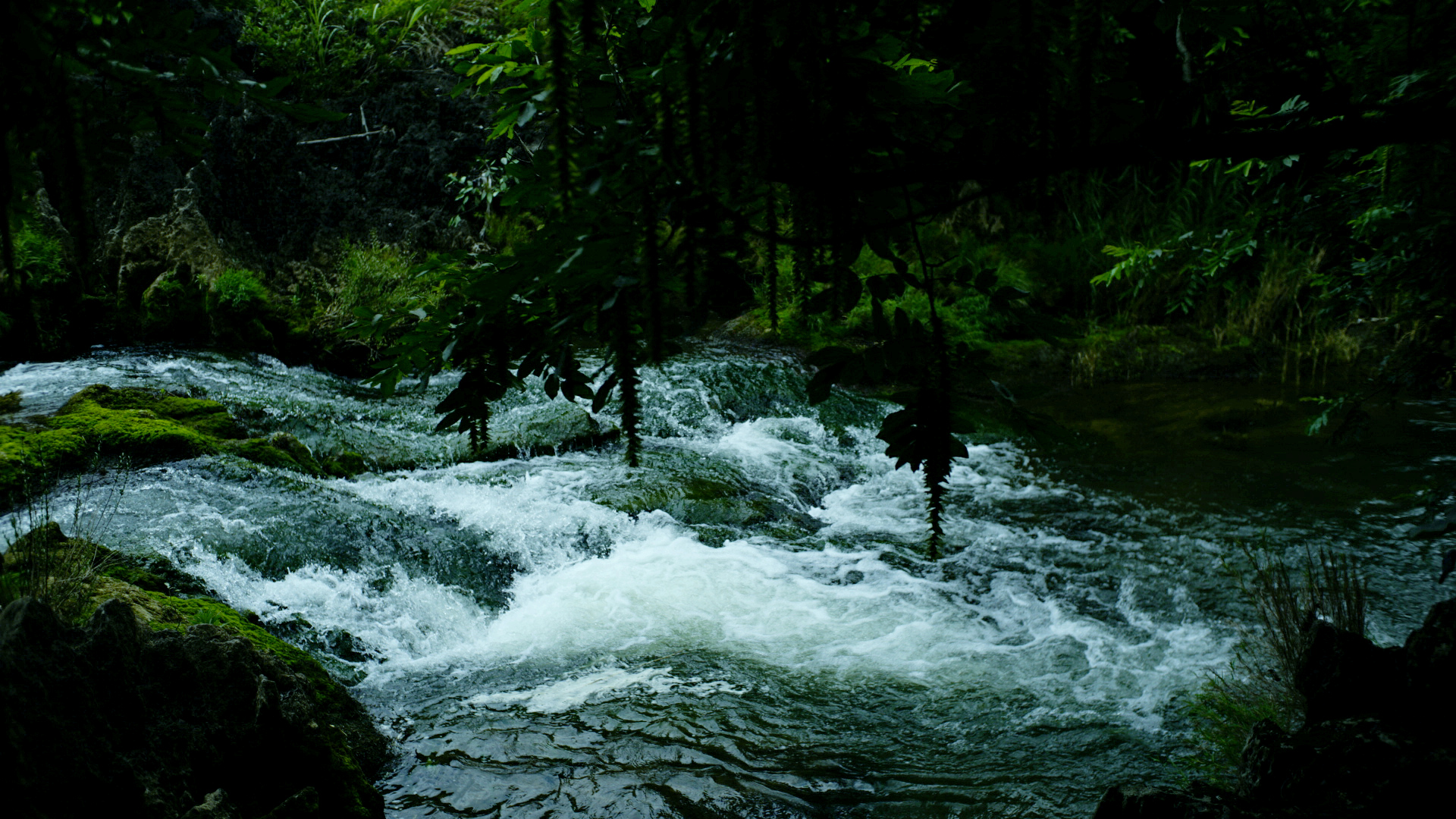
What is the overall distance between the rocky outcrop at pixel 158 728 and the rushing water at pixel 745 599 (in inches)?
23.3

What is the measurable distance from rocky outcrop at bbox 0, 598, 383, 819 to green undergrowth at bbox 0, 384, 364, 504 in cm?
331

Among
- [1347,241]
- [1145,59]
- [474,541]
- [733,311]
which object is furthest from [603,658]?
[1347,241]

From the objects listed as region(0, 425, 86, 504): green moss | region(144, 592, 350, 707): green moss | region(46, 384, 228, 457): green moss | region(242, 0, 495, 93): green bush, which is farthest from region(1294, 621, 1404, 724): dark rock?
region(242, 0, 495, 93): green bush

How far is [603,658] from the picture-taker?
4.64m

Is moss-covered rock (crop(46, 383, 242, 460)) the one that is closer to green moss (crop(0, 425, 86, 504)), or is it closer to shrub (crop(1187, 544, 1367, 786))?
green moss (crop(0, 425, 86, 504))

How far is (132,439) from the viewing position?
20.6 feet

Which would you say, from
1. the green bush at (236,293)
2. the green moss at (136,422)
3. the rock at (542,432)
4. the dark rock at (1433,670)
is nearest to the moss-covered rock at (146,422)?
the green moss at (136,422)

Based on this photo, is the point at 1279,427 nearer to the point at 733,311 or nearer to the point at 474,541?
the point at 474,541

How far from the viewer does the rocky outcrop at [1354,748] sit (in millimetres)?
2158

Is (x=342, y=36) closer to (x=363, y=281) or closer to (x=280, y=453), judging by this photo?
(x=363, y=281)

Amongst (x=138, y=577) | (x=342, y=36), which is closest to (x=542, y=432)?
(x=138, y=577)

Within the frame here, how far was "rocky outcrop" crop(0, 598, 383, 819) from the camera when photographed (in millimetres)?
2217

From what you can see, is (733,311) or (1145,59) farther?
(1145,59)

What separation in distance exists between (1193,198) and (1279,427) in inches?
177
